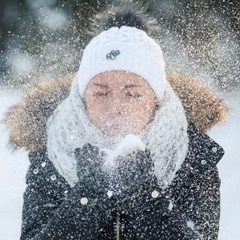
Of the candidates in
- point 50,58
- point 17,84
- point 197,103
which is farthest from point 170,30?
point 197,103

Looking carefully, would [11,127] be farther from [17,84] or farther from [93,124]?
[17,84]

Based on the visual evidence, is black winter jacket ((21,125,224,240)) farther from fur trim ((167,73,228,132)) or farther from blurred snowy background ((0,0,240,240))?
blurred snowy background ((0,0,240,240))

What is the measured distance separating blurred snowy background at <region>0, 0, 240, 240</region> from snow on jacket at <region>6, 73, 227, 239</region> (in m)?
1.79

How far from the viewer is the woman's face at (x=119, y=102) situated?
1768 mm

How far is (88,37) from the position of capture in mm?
4586

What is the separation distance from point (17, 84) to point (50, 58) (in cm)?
48

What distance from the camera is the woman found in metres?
1.64

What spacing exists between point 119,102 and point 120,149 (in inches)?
6.0

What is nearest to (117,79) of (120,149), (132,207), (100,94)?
(100,94)

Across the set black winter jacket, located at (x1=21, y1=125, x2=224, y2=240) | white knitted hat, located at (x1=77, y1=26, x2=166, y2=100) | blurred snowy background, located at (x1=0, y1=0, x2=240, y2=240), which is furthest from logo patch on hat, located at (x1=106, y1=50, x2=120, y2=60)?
blurred snowy background, located at (x1=0, y1=0, x2=240, y2=240)

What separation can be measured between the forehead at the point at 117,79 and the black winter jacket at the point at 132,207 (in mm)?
218

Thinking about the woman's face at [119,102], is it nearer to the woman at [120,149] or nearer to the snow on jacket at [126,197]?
the woman at [120,149]

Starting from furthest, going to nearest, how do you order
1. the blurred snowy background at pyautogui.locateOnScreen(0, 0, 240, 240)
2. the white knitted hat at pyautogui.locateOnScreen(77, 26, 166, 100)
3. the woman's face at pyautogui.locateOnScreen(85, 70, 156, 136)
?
the blurred snowy background at pyautogui.locateOnScreen(0, 0, 240, 240) → the white knitted hat at pyautogui.locateOnScreen(77, 26, 166, 100) → the woman's face at pyautogui.locateOnScreen(85, 70, 156, 136)

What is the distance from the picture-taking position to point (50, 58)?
15.8 ft
